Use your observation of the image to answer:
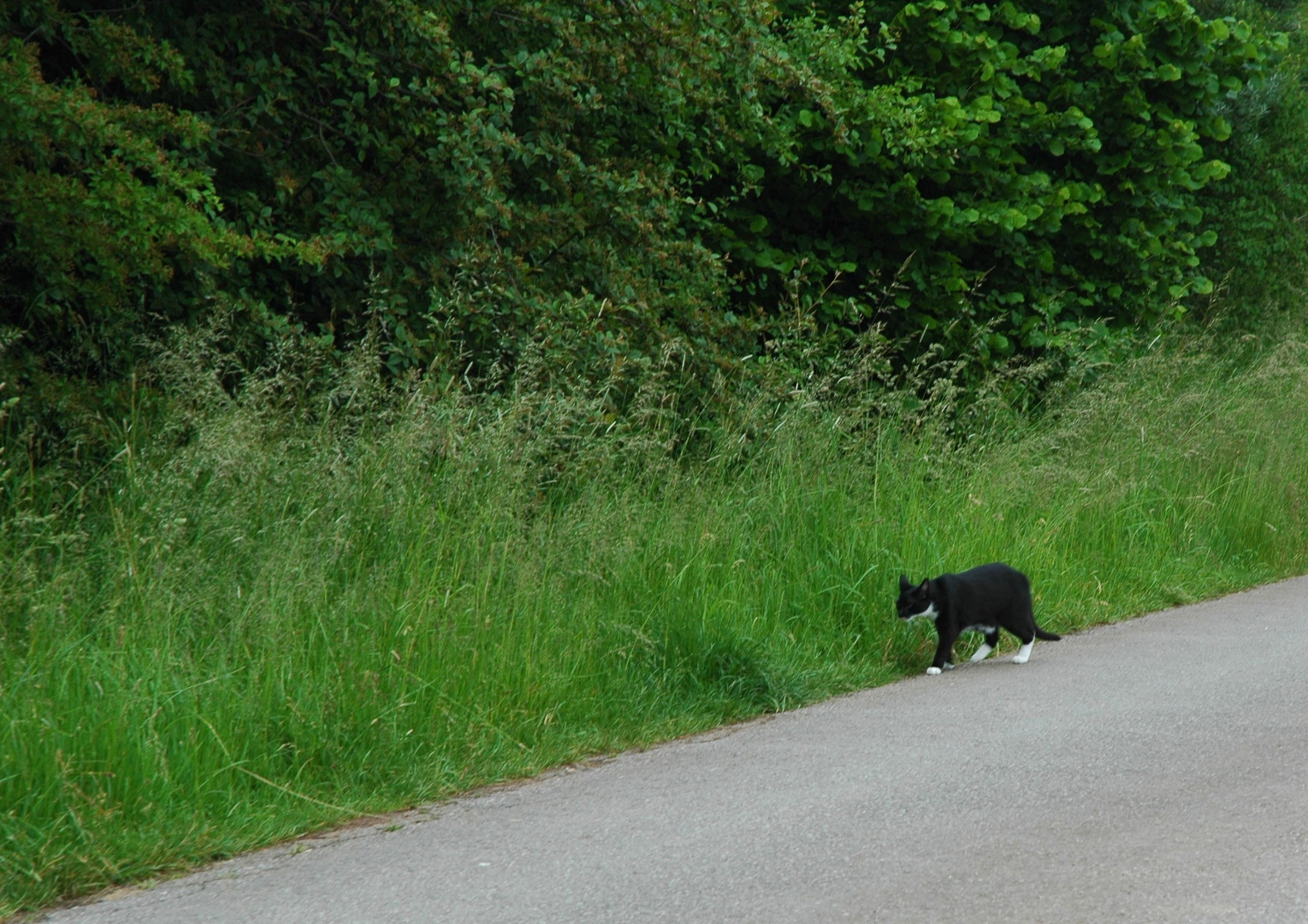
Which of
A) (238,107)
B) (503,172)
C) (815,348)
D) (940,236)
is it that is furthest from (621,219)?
(940,236)

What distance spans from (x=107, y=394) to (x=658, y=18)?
4.53m

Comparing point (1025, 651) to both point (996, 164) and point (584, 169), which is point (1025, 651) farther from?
point (996, 164)

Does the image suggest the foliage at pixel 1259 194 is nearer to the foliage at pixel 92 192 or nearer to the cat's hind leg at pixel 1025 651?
the cat's hind leg at pixel 1025 651

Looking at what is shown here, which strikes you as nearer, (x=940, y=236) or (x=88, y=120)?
(x=88, y=120)

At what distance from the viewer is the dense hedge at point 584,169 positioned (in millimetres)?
8227

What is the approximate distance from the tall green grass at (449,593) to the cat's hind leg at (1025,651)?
1.62ft

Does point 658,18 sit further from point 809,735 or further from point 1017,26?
point 809,735

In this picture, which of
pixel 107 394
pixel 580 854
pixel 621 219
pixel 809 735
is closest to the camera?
pixel 580 854

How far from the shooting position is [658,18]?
10.0 metres

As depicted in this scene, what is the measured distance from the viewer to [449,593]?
6559 millimetres

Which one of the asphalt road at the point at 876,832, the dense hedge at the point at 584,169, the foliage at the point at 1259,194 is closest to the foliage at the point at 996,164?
the dense hedge at the point at 584,169

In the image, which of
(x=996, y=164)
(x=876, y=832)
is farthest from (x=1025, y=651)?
(x=996, y=164)

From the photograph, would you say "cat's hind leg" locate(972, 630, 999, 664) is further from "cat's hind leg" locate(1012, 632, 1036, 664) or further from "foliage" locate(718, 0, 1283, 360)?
"foliage" locate(718, 0, 1283, 360)

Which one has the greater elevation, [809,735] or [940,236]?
[940,236]
